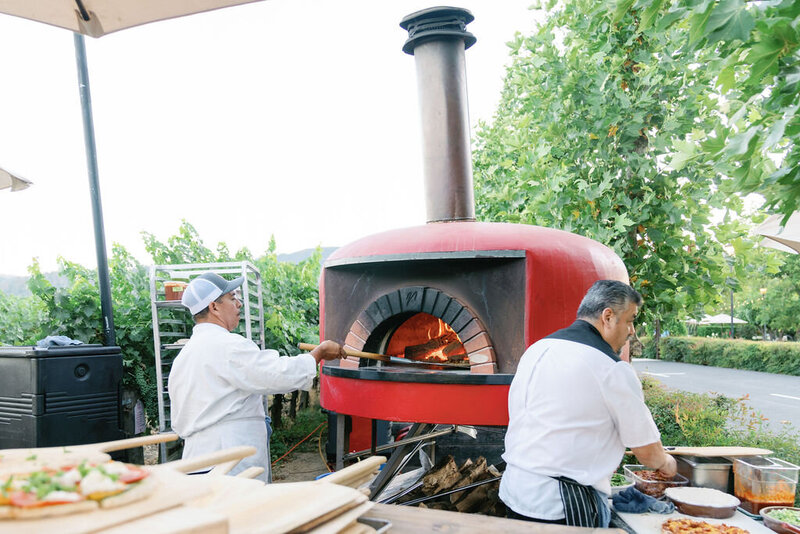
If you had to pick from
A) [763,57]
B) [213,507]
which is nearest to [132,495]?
[213,507]

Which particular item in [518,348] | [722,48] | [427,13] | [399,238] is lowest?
[518,348]

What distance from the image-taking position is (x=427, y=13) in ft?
14.1

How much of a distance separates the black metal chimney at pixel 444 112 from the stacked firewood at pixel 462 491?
1.81 m

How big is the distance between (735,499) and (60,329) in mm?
5481

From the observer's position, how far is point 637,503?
2.73 m

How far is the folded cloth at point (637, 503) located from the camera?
2.70 metres

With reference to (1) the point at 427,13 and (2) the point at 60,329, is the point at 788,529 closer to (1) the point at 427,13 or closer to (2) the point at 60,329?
(1) the point at 427,13

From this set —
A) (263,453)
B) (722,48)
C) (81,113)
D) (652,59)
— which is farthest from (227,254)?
(722,48)

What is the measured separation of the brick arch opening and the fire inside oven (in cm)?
10

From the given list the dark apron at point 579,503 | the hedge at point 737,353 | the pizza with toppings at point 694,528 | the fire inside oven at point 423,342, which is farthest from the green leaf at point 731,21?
the hedge at point 737,353

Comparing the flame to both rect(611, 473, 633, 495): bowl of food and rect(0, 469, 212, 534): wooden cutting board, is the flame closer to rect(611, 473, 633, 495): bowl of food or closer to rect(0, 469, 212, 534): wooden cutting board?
rect(611, 473, 633, 495): bowl of food

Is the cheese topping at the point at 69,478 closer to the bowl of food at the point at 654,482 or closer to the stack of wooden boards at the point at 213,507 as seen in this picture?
the stack of wooden boards at the point at 213,507

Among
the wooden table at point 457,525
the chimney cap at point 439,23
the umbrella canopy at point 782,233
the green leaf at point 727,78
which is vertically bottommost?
the wooden table at point 457,525

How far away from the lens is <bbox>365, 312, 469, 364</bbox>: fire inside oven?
4.04 meters
